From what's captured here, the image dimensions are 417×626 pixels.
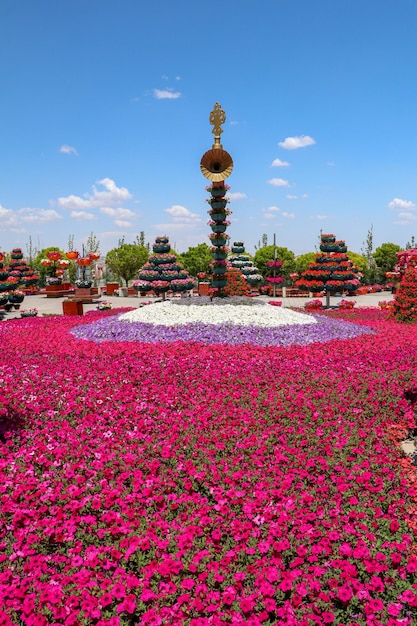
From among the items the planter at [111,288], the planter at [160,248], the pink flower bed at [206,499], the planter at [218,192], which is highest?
the planter at [218,192]

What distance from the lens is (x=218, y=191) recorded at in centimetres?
2014

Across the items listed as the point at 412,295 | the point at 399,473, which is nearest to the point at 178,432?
the point at 399,473

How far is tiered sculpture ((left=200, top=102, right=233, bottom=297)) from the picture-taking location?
1933cm

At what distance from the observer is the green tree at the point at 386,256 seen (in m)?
65.4

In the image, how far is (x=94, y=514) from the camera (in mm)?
5227

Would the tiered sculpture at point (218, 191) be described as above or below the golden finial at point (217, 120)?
below

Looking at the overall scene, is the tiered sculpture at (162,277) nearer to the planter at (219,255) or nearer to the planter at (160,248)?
the planter at (160,248)

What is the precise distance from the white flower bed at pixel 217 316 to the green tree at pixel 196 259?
47.3 metres

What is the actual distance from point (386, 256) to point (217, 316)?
5736 cm

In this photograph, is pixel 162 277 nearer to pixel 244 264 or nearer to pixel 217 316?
pixel 244 264

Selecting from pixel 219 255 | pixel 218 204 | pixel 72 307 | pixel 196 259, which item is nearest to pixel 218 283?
pixel 219 255

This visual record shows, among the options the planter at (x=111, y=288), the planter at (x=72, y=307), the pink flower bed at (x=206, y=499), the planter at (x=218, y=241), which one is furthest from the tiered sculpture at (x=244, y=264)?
the pink flower bed at (x=206, y=499)

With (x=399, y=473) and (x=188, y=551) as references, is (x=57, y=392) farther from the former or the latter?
(x=399, y=473)

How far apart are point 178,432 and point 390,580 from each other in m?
3.71
